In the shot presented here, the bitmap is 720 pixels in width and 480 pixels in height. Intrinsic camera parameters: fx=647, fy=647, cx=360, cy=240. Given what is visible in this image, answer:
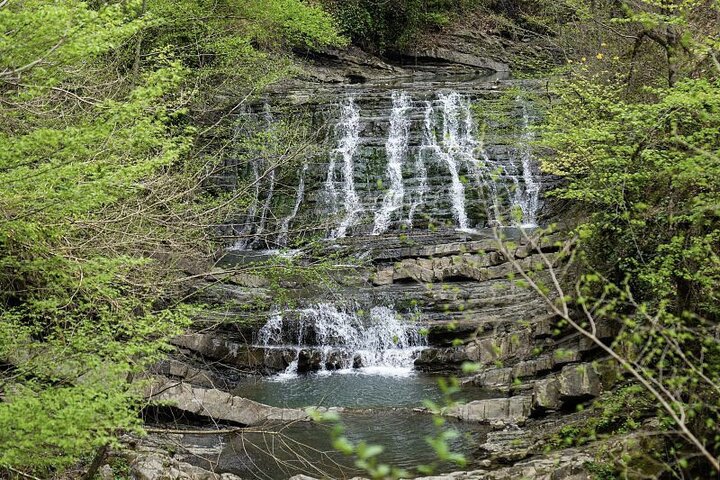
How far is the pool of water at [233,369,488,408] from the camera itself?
1140 cm

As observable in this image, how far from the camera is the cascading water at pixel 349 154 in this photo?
747 inches

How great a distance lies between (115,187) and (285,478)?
4493 mm

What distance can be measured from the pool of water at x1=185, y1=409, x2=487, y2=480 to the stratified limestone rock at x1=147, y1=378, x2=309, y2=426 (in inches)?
9.3

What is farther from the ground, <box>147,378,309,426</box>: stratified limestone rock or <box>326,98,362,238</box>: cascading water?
<box>326,98,362,238</box>: cascading water

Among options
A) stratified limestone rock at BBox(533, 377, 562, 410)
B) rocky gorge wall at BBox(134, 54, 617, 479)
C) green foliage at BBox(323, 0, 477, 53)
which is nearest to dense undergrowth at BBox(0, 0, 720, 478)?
rocky gorge wall at BBox(134, 54, 617, 479)

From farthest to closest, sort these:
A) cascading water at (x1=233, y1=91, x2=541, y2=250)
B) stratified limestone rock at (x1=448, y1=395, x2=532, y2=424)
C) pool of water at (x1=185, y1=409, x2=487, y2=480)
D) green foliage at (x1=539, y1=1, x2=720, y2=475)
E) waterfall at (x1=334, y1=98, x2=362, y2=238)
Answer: cascading water at (x1=233, y1=91, x2=541, y2=250), waterfall at (x1=334, y1=98, x2=362, y2=238), stratified limestone rock at (x1=448, y1=395, x2=532, y2=424), pool of water at (x1=185, y1=409, x2=487, y2=480), green foliage at (x1=539, y1=1, x2=720, y2=475)

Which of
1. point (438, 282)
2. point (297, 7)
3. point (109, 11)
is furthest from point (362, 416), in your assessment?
point (297, 7)

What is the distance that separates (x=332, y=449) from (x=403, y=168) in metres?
12.5

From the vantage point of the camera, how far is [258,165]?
68.3 feet

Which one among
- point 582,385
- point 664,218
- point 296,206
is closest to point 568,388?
point 582,385

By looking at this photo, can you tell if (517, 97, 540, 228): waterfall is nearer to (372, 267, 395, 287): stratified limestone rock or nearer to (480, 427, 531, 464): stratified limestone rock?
(372, 267, 395, 287): stratified limestone rock

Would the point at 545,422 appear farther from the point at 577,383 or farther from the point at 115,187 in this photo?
the point at 115,187

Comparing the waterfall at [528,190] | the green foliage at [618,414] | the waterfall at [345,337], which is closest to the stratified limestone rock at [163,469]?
the green foliage at [618,414]

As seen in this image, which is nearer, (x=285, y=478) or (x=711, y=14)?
(x=285, y=478)
